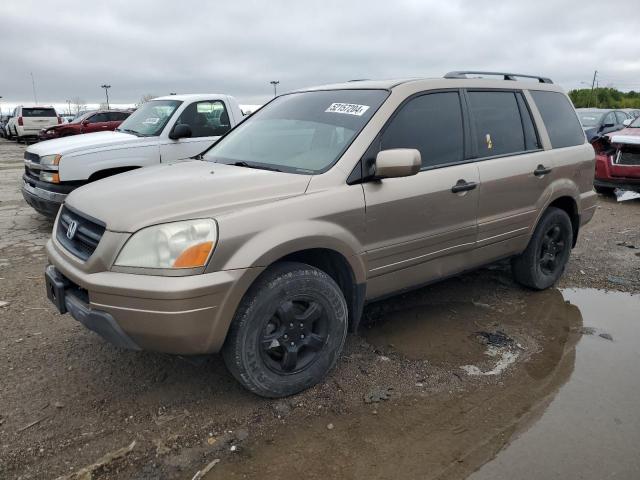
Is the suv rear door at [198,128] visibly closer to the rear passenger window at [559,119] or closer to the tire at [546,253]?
the rear passenger window at [559,119]

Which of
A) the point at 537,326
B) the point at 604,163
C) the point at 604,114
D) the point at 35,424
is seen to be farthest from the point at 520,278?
the point at 604,114

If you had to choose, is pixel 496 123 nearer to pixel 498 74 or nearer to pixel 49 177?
pixel 498 74

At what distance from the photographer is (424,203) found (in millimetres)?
3418

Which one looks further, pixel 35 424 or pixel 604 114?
pixel 604 114

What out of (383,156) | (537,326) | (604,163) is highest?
(383,156)

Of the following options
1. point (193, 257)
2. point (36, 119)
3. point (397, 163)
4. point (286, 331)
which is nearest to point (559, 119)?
point (397, 163)

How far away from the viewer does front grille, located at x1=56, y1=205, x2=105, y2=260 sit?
2.75m

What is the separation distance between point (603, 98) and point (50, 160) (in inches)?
2120

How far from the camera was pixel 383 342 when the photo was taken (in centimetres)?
372

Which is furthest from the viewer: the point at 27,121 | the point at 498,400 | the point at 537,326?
the point at 27,121

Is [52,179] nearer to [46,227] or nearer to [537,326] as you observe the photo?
[46,227]

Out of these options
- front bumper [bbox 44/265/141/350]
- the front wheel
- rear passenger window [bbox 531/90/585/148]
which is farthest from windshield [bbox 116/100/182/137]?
the front wheel

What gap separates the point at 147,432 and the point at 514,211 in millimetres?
3055

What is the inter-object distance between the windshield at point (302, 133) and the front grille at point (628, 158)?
24.5 ft
